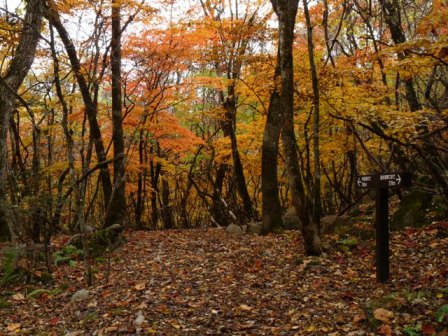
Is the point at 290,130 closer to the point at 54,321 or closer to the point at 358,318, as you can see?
the point at 358,318

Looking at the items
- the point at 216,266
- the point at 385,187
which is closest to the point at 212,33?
the point at 216,266

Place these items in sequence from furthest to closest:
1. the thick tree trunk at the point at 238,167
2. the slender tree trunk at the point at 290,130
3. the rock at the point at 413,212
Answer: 1. the thick tree trunk at the point at 238,167
2. the rock at the point at 413,212
3. the slender tree trunk at the point at 290,130

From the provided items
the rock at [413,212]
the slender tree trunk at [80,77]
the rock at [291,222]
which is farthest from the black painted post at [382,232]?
the slender tree trunk at [80,77]

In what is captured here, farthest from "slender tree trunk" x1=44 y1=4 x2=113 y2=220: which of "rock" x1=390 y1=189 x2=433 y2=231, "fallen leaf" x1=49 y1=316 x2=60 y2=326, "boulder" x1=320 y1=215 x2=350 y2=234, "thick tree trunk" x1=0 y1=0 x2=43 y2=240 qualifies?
"rock" x1=390 y1=189 x2=433 y2=231

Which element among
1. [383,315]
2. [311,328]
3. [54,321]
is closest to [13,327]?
[54,321]

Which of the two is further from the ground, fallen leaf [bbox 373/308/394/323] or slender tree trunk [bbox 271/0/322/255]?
slender tree trunk [bbox 271/0/322/255]

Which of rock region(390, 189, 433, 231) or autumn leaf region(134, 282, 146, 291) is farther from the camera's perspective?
rock region(390, 189, 433, 231)

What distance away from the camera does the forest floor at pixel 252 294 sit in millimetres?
5000

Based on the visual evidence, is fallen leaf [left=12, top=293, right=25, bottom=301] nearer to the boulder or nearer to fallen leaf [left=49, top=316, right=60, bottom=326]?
fallen leaf [left=49, top=316, right=60, bottom=326]

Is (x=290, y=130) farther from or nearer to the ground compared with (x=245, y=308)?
farther from the ground

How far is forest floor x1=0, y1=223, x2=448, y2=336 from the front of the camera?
500cm

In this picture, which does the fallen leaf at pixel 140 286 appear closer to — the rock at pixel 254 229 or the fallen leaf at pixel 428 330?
the fallen leaf at pixel 428 330

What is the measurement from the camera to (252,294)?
636cm

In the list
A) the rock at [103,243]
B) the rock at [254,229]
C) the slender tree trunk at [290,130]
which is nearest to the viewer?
the slender tree trunk at [290,130]
